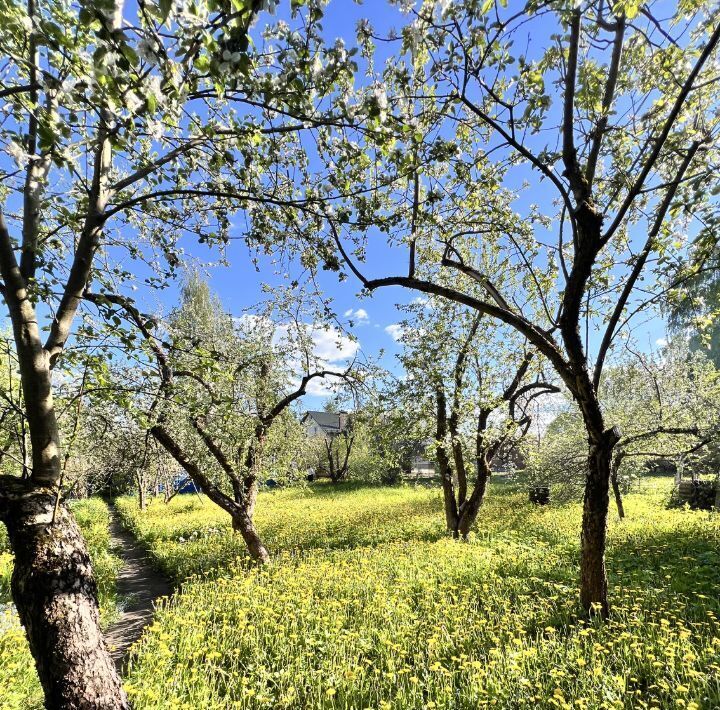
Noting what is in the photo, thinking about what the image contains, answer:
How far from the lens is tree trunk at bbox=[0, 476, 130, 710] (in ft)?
8.46

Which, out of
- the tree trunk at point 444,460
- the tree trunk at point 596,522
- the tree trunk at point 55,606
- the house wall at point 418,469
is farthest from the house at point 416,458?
the tree trunk at point 55,606

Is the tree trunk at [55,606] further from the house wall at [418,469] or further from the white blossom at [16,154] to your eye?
the house wall at [418,469]

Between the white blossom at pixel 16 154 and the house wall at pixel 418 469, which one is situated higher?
the white blossom at pixel 16 154

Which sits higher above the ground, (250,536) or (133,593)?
(250,536)

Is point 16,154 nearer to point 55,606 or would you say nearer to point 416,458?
point 55,606

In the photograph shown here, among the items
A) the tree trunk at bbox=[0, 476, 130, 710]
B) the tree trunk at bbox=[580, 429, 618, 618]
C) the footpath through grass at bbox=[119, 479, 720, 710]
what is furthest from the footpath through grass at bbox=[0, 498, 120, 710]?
the tree trunk at bbox=[580, 429, 618, 618]

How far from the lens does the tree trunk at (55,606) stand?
2.58m

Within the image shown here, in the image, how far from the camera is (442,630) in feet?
16.0

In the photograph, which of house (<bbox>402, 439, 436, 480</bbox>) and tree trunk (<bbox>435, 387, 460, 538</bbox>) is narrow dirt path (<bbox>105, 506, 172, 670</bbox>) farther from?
tree trunk (<bbox>435, 387, 460, 538</bbox>)

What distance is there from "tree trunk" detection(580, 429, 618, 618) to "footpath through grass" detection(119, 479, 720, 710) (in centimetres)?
32

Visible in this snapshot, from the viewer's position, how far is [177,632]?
5.25 meters

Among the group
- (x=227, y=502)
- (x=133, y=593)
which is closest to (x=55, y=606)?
(x=227, y=502)

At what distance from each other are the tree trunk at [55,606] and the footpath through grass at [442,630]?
126cm

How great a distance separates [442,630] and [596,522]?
231 cm
